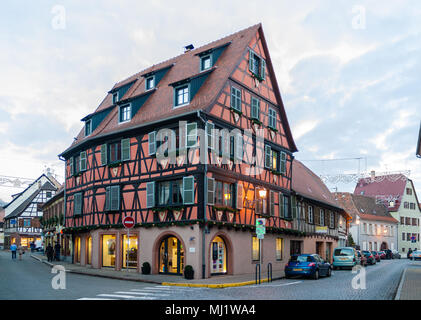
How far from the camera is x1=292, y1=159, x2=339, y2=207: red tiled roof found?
124 feet

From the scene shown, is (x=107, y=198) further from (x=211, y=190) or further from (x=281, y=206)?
(x=281, y=206)

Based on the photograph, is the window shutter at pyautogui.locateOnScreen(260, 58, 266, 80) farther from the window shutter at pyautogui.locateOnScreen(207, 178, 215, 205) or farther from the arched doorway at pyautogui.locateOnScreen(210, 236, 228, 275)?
the arched doorway at pyautogui.locateOnScreen(210, 236, 228, 275)

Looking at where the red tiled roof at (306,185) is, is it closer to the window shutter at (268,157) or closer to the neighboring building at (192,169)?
the neighboring building at (192,169)

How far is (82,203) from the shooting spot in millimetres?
32688

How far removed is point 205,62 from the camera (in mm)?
29047

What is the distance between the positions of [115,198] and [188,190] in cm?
638


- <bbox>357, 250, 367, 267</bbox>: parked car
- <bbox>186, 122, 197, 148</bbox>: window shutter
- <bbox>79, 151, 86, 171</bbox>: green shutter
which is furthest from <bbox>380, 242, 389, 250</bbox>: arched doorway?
<bbox>186, 122, 197, 148</bbox>: window shutter

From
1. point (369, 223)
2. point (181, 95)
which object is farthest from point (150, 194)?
point (369, 223)

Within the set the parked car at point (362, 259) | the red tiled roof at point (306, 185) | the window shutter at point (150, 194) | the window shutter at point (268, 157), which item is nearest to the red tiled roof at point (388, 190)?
the red tiled roof at point (306, 185)

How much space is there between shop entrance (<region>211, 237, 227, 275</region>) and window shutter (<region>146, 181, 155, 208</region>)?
4.01m

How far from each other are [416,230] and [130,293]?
3014 inches
